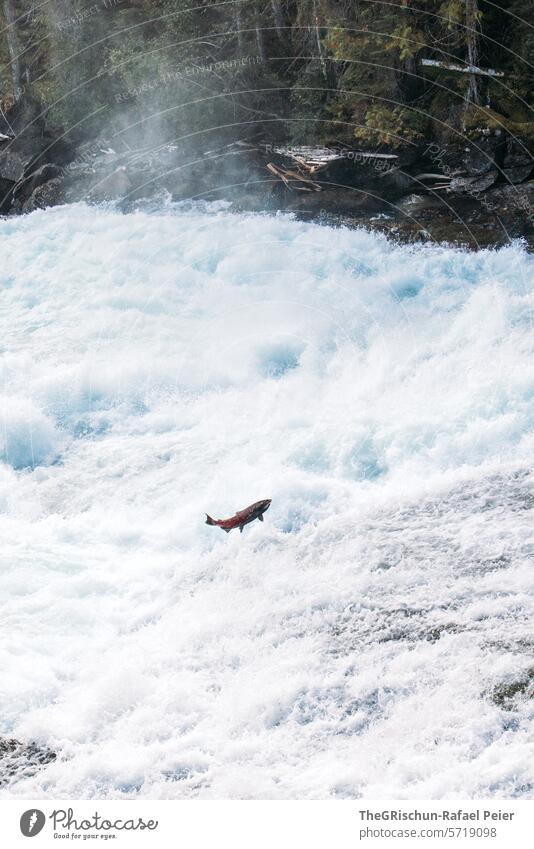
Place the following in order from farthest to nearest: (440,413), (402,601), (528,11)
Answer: (528,11), (440,413), (402,601)

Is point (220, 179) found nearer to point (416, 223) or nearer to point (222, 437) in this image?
point (416, 223)

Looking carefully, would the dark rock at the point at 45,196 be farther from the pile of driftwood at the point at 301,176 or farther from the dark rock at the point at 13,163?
the pile of driftwood at the point at 301,176

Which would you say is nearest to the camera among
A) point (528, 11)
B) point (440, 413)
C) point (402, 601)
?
point (402, 601)

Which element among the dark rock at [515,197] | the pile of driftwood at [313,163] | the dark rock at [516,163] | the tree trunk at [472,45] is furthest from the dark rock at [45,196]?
the dark rock at [516,163]

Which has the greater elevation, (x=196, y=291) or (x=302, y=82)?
(x=302, y=82)

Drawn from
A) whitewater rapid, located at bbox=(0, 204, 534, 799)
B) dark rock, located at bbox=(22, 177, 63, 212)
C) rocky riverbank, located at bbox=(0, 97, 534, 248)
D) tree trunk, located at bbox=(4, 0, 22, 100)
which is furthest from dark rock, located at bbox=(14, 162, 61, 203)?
tree trunk, located at bbox=(4, 0, 22, 100)

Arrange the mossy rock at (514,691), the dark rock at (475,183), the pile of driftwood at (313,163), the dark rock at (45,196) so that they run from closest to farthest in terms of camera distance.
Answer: the mossy rock at (514,691) < the dark rock at (475,183) < the pile of driftwood at (313,163) < the dark rock at (45,196)

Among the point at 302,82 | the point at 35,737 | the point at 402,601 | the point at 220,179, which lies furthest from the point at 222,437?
the point at 302,82
